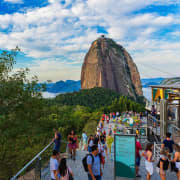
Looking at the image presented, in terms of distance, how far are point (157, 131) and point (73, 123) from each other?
26.1 metres

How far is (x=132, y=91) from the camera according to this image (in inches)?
3438

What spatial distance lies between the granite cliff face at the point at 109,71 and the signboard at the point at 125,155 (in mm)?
75721

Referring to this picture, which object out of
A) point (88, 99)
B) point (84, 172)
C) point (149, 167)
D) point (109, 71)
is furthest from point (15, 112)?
point (109, 71)

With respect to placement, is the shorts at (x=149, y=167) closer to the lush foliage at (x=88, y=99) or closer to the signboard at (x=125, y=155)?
the signboard at (x=125, y=155)

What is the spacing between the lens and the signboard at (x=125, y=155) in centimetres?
491

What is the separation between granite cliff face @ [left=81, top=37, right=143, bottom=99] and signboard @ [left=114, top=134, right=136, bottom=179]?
7572cm

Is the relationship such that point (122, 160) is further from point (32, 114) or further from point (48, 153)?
point (32, 114)

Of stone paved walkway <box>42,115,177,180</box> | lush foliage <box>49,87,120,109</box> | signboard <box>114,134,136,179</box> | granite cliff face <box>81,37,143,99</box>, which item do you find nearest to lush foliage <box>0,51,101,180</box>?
stone paved walkway <box>42,115,177,180</box>

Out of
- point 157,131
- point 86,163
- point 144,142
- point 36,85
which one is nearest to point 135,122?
point 144,142

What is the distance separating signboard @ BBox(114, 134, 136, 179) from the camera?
4.91 metres

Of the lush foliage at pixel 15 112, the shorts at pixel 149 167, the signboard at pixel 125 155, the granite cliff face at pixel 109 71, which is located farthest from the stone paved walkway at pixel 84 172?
the granite cliff face at pixel 109 71

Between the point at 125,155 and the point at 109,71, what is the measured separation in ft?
270

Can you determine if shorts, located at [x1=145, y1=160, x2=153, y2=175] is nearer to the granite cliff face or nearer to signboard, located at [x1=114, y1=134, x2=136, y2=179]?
signboard, located at [x1=114, y1=134, x2=136, y2=179]

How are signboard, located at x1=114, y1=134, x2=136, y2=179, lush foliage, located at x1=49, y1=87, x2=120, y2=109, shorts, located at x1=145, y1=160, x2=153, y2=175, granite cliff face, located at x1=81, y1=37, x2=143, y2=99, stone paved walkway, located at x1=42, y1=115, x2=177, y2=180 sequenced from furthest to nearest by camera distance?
granite cliff face, located at x1=81, y1=37, x2=143, y2=99 → lush foliage, located at x1=49, y1=87, x2=120, y2=109 → stone paved walkway, located at x1=42, y1=115, x2=177, y2=180 → signboard, located at x1=114, y1=134, x2=136, y2=179 → shorts, located at x1=145, y1=160, x2=153, y2=175
